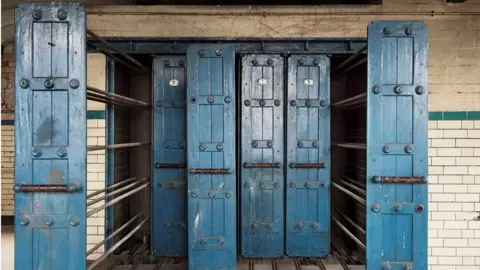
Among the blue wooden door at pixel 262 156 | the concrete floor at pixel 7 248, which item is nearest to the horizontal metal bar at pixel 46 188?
the blue wooden door at pixel 262 156

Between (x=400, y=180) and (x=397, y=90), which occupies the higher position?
(x=397, y=90)

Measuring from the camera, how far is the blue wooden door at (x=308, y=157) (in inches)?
200

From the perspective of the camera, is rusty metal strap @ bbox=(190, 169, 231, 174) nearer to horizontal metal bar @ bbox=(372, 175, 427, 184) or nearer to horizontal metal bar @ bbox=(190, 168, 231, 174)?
horizontal metal bar @ bbox=(190, 168, 231, 174)

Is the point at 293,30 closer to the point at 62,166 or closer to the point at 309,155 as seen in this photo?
the point at 309,155

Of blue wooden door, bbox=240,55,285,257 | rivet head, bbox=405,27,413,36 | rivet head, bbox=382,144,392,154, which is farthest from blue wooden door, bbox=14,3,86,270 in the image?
rivet head, bbox=405,27,413,36

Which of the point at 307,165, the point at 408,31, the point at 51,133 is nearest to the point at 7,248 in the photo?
the point at 51,133

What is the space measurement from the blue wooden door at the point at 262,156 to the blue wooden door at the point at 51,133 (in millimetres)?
2396

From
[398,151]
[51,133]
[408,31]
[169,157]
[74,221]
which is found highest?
[408,31]

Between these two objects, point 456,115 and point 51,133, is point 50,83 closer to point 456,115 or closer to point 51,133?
point 51,133

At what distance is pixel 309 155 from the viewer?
510 cm

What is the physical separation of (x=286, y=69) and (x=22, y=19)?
3.15 m

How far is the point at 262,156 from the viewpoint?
5.06m

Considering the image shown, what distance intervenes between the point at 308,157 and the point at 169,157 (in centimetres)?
187

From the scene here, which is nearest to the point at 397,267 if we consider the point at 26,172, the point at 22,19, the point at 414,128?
the point at 414,128
